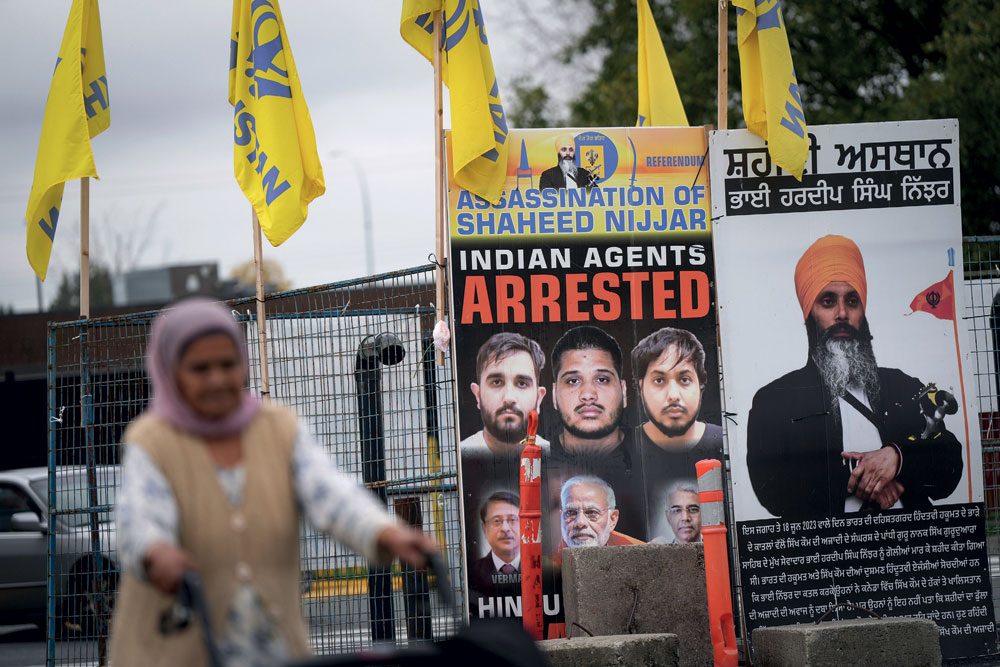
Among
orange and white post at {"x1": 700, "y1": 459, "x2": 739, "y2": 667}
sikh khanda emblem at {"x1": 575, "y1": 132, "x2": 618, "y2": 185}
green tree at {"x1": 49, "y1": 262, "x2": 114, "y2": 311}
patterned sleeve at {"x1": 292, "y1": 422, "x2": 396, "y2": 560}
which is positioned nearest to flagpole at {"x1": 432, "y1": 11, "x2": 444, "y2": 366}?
sikh khanda emblem at {"x1": 575, "y1": 132, "x2": 618, "y2": 185}

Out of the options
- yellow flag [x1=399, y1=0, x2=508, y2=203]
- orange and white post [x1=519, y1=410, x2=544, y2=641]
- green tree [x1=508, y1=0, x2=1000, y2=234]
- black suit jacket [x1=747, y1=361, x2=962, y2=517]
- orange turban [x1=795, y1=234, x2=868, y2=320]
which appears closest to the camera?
orange and white post [x1=519, y1=410, x2=544, y2=641]

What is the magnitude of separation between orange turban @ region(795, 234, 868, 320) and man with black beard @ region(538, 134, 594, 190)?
1532mm

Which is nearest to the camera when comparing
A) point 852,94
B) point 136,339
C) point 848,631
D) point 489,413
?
point 848,631

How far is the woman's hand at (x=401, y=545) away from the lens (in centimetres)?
306

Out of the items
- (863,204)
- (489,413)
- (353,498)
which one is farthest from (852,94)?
(353,498)

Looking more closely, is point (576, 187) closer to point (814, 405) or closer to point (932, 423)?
point (814, 405)

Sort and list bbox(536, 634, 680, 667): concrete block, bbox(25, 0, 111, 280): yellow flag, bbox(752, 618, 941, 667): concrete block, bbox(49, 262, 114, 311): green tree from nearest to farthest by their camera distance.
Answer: bbox(536, 634, 680, 667): concrete block < bbox(752, 618, 941, 667): concrete block < bbox(25, 0, 111, 280): yellow flag < bbox(49, 262, 114, 311): green tree

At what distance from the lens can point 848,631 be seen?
667cm

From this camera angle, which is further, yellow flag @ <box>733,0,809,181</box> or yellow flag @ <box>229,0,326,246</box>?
yellow flag @ <box>229,0,326,246</box>

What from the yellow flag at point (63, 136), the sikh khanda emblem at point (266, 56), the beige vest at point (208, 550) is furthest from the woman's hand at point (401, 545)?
the yellow flag at point (63, 136)

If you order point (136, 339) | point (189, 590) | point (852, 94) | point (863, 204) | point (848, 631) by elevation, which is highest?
point (852, 94)

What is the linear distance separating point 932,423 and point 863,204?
151cm

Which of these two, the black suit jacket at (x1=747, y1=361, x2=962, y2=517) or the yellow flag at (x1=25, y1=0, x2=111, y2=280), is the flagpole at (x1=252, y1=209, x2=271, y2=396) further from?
the black suit jacket at (x1=747, y1=361, x2=962, y2=517)

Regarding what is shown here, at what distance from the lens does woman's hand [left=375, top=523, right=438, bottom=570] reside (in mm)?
3062
